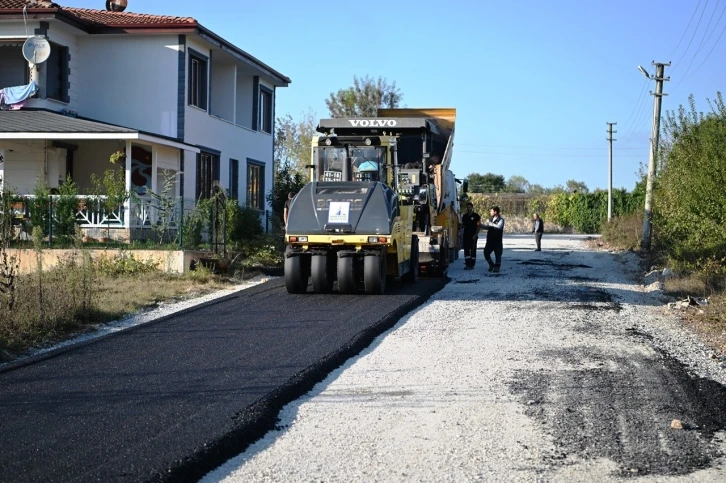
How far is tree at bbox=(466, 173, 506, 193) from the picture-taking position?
356 ft

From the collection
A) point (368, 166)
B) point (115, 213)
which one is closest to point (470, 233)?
point (368, 166)

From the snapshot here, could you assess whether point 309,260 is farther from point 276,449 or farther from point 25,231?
point 276,449

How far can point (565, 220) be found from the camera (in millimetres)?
62688

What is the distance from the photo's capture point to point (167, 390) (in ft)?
26.5

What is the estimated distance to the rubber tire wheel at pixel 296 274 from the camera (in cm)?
1590

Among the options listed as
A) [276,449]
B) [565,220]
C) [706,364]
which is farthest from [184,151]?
[565,220]

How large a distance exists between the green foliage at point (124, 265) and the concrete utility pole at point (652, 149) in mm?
17663

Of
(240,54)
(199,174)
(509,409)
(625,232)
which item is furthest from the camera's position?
(625,232)

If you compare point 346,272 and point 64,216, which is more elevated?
point 64,216

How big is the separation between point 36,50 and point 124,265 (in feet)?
26.5

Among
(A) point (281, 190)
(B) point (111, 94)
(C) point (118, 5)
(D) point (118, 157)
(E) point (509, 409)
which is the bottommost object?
(E) point (509, 409)

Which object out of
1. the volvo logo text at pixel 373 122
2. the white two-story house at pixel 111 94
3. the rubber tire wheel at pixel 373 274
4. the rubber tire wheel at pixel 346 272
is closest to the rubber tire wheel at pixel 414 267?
the rubber tire wheel at pixel 373 274

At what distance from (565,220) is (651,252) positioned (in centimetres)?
3326

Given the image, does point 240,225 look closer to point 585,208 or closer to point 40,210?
point 40,210
